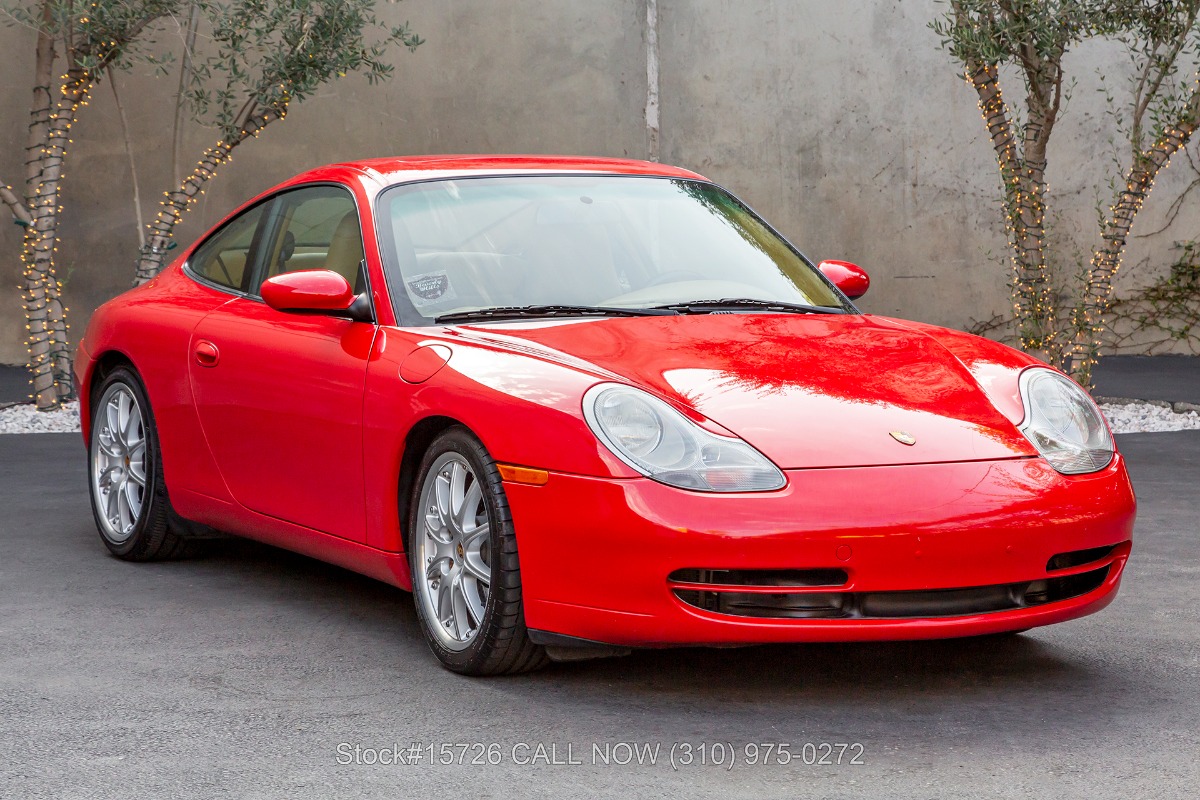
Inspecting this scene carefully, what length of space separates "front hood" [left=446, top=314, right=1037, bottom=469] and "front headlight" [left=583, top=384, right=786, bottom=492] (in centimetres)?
5

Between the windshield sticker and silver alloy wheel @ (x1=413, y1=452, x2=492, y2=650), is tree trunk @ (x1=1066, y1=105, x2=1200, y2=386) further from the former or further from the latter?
silver alloy wheel @ (x1=413, y1=452, x2=492, y2=650)

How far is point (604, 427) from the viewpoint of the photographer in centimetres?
358

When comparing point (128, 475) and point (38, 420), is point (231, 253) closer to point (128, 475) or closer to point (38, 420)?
point (128, 475)

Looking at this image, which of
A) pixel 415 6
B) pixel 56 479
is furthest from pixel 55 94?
pixel 56 479

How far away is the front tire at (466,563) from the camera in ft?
12.2

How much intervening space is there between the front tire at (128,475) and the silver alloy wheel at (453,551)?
1664 mm

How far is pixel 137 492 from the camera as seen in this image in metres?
5.54

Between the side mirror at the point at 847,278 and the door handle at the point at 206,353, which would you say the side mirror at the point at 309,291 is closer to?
the door handle at the point at 206,353

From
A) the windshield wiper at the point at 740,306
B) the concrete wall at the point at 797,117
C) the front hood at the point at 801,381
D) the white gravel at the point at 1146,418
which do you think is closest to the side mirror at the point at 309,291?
the front hood at the point at 801,381

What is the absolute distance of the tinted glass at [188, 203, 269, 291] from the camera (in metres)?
5.28

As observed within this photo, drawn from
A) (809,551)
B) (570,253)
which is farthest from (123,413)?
(809,551)

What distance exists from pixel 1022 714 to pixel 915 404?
2.54 ft

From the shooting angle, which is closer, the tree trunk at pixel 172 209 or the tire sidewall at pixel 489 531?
the tire sidewall at pixel 489 531

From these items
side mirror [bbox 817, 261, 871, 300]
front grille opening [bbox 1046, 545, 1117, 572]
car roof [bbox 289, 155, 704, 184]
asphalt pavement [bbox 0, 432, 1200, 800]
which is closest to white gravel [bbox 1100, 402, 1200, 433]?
asphalt pavement [bbox 0, 432, 1200, 800]
